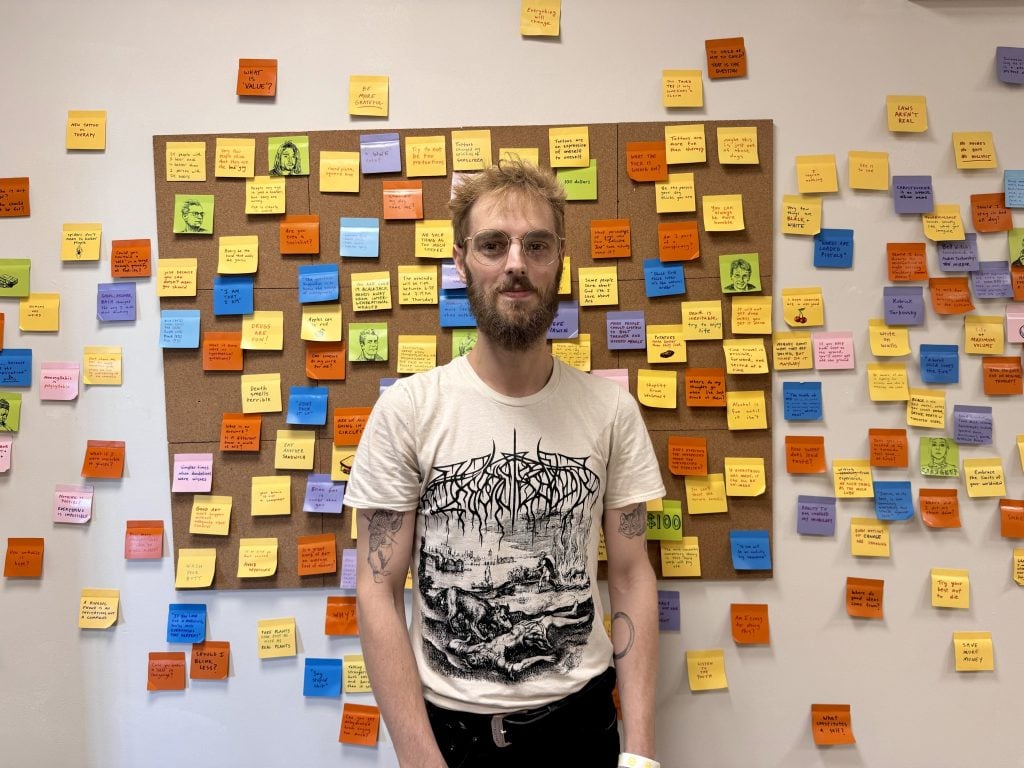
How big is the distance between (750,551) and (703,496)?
177 millimetres

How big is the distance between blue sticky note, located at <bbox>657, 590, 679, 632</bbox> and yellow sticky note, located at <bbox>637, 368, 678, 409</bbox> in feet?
Answer: 1.51

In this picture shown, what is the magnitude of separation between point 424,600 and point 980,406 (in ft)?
4.65

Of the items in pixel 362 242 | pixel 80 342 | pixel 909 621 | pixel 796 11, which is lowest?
pixel 909 621

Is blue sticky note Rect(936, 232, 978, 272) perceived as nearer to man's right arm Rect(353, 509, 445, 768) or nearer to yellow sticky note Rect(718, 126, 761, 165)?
yellow sticky note Rect(718, 126, 761, 165)

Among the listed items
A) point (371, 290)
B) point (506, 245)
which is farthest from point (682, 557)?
point (371, 290)

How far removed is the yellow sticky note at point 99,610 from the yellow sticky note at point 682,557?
1.35 meters

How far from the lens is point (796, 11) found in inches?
60.4

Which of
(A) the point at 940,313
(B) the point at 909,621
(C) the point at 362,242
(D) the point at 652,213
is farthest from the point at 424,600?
(A) the point at 940,313

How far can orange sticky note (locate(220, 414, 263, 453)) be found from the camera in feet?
5.08

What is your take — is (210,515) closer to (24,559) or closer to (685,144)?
Result: (24,559)

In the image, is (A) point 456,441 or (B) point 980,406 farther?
(B) point 980,406

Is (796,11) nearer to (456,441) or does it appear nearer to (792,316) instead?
(792,316)

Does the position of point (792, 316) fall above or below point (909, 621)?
above

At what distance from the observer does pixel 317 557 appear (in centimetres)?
155
